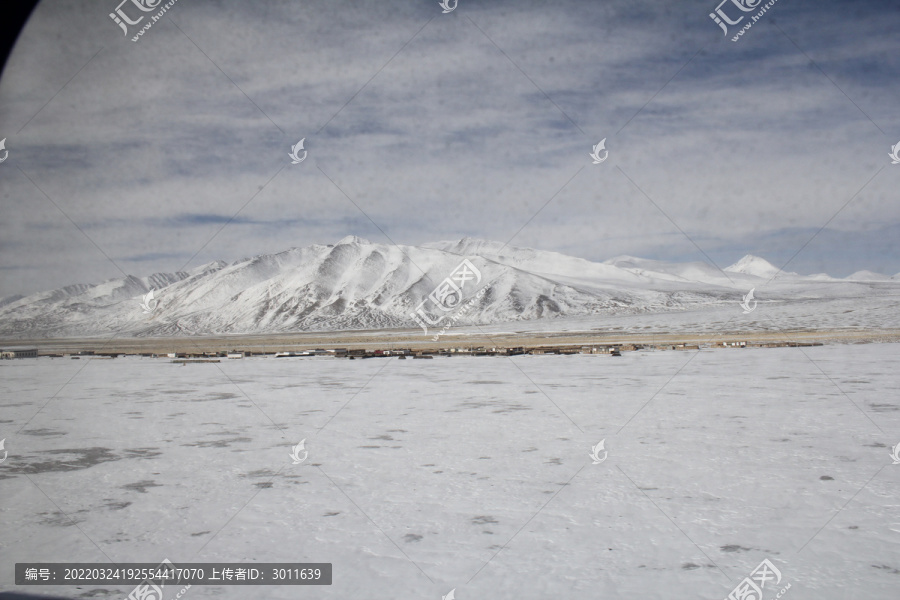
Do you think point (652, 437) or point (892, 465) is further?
point (652, 437)

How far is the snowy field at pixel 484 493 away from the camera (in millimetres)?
5324

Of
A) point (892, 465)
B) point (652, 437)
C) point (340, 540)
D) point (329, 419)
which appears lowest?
point (340, 540)

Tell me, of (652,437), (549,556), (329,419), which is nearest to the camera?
(549,556)

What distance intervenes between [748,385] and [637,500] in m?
13.0

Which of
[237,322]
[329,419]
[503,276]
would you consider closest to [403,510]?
[329,419]

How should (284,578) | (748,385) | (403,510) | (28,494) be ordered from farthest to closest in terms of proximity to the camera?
(748,385)
(28,494)
(403,510)
(284,578)

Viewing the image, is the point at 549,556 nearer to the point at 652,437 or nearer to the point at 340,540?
the point at 340,540

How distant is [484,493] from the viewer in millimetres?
7688

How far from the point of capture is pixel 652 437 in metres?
10.9

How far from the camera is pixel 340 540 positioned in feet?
20.2

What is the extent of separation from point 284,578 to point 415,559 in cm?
121

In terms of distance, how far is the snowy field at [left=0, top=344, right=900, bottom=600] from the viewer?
532 centimetres

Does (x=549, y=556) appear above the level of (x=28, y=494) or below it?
below

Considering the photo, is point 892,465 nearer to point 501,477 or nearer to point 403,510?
point 501,477
